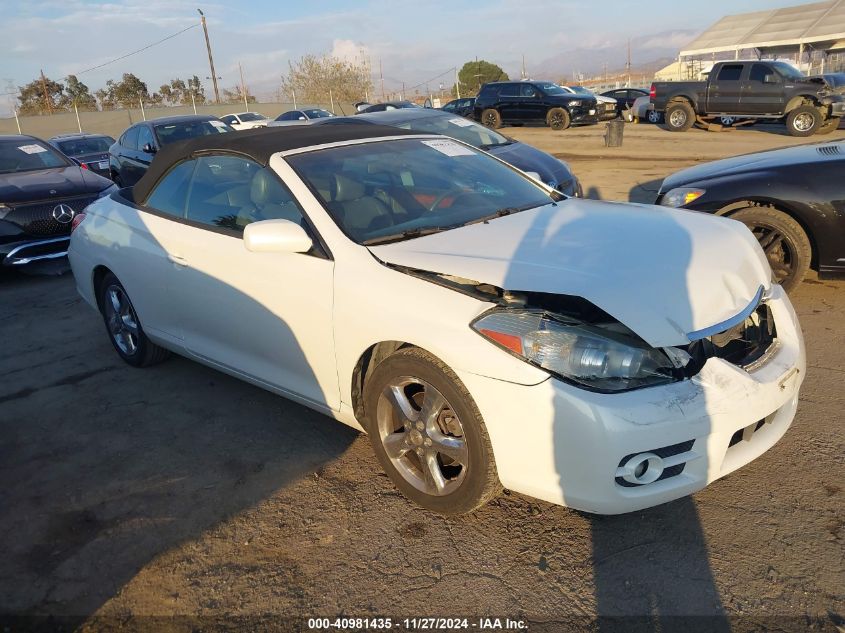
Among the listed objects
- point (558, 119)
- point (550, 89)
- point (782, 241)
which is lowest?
point (782, 241)

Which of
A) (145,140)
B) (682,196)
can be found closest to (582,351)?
(682,196)

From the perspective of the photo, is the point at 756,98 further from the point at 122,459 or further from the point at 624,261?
the point at 122,459

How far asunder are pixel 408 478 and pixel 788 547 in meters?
1.52

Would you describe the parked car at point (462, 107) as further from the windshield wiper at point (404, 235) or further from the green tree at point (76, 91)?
the green tree at point (76, 91)

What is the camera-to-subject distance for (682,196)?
17.7 ft

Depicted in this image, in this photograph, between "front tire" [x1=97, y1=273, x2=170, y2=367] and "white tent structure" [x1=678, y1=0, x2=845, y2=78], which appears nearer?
"front tire" [x1=97, y1=273, x2=170, y2=367]

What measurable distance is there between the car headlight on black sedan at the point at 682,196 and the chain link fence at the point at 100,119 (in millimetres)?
31661

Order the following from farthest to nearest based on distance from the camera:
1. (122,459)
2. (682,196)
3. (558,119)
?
(558,119)
(682,196)
(122,459)

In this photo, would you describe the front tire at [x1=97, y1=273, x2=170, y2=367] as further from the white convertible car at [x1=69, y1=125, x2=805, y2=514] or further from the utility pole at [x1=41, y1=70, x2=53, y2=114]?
the utility pole at [x1=41, y1=70, x2=53, y2=114]

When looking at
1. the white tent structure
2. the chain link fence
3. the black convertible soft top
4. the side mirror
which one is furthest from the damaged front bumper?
the white tent structure

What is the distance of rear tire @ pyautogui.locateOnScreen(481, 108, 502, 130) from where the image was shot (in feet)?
77.9

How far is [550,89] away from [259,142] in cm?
2166

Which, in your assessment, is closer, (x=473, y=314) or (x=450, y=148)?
(x=473, y=314)

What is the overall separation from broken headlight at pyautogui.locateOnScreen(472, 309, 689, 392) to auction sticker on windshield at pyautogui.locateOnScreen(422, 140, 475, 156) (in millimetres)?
1953
